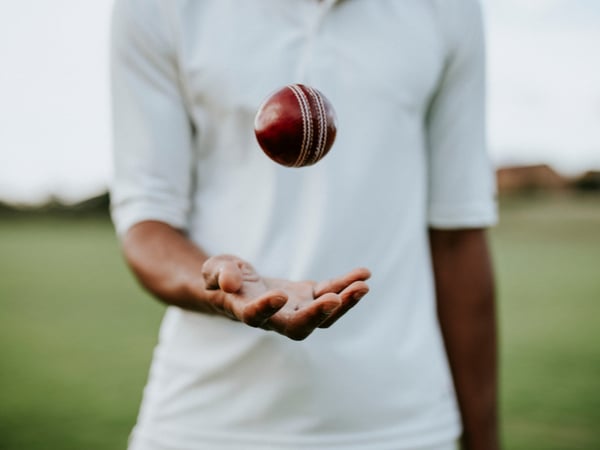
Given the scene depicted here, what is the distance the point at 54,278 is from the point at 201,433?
14.9 m

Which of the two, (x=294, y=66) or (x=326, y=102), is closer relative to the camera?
(x=326, y=102)

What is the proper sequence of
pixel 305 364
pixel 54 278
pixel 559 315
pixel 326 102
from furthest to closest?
pixel 54 278
pixel 559 315
pixel 305 364
pixel 326 102

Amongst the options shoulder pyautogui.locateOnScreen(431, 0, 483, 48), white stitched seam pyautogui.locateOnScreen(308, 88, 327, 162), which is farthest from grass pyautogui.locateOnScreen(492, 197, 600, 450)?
white stitched seam pyautogui.locateOnScreen(308, 88, 327, 162)

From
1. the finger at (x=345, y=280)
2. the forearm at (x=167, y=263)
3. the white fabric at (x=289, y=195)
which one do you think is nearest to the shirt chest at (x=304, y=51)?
the white fabric at (x=289, y=195)

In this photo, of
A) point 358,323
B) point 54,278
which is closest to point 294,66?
point 358,323

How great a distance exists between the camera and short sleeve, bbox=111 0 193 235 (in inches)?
72.8

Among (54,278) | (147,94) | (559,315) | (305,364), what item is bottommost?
(54,278)

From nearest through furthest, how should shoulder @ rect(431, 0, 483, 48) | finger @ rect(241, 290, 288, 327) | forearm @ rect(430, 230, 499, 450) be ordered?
finger @ rect(241, 290, 288, 327), shoulder @ rect(431, 0, 483, 48), forearm @ rect(430, 230, 499, 450)

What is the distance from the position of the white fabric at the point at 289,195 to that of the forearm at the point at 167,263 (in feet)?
0.17

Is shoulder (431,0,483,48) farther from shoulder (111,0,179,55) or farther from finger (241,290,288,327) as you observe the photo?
finger (241,290,288,327)

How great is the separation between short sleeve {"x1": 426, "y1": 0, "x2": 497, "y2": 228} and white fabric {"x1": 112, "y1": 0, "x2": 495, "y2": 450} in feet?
0.07

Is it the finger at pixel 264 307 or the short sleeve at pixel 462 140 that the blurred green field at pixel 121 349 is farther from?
the finger at pixel 264 307

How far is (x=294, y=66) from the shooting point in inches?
72.6

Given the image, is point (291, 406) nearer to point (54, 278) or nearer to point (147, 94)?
point (147, 94)
